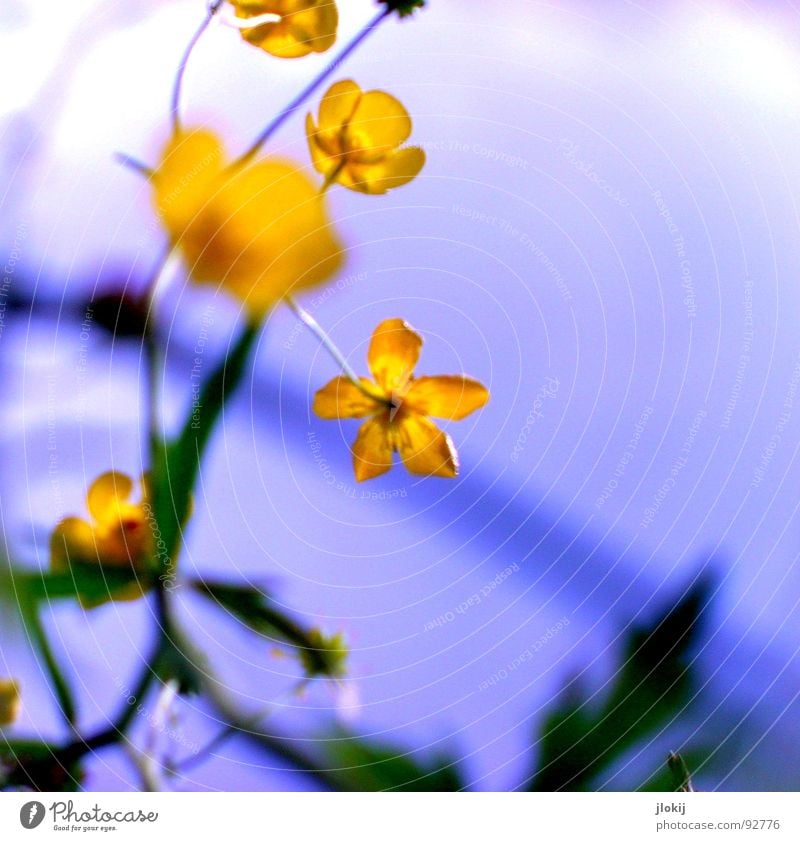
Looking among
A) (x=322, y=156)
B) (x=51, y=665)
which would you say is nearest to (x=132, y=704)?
(x=51, y=665)

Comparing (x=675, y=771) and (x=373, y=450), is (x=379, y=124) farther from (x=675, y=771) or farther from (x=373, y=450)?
(x=675, y=771)

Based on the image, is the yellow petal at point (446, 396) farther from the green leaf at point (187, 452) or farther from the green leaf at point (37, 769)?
the green leaf at point (37, 769)

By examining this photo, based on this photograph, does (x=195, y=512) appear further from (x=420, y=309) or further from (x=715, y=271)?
(x=715, y=271)

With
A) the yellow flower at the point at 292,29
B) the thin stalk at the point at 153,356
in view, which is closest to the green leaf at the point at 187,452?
the thin stalk at the point at 153,356

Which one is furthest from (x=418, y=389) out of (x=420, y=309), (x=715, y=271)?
(x=715, y=271)

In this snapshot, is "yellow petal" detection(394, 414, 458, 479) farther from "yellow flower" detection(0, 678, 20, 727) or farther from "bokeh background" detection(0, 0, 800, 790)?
"yellow flower" detection(0, 678, 20, 727)

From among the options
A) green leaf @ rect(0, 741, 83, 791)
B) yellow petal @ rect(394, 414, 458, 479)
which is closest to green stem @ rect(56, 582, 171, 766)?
green leaf @ rect(0, 741, 83, 791)
